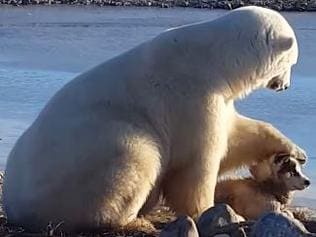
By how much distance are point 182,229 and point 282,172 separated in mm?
1687

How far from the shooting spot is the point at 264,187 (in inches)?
256

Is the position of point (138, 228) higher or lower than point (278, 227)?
lower

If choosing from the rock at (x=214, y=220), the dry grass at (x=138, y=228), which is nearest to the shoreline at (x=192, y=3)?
the dry grass at (x=138, y=228)

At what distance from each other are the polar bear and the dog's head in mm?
518

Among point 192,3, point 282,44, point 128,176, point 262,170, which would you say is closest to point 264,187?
point 262,170

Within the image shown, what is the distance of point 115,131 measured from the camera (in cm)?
565

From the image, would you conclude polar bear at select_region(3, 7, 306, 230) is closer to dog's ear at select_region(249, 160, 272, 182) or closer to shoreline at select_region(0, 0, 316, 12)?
dog's ear at select_region(249, 160, 272, 182)

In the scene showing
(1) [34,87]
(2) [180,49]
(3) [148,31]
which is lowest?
(3) [148,31]

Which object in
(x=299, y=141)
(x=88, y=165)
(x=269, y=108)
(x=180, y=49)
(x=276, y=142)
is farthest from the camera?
(x=269, y=108)

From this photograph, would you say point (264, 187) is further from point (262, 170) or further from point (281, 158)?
point (281, 158)

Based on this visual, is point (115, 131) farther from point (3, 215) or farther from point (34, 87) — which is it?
point (34, 87)

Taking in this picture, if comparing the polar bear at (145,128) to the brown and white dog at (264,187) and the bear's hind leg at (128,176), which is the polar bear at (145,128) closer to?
the bear's hind leg at (128,176)

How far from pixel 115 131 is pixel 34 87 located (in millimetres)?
6843

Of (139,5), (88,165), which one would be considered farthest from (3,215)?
(139,5)
